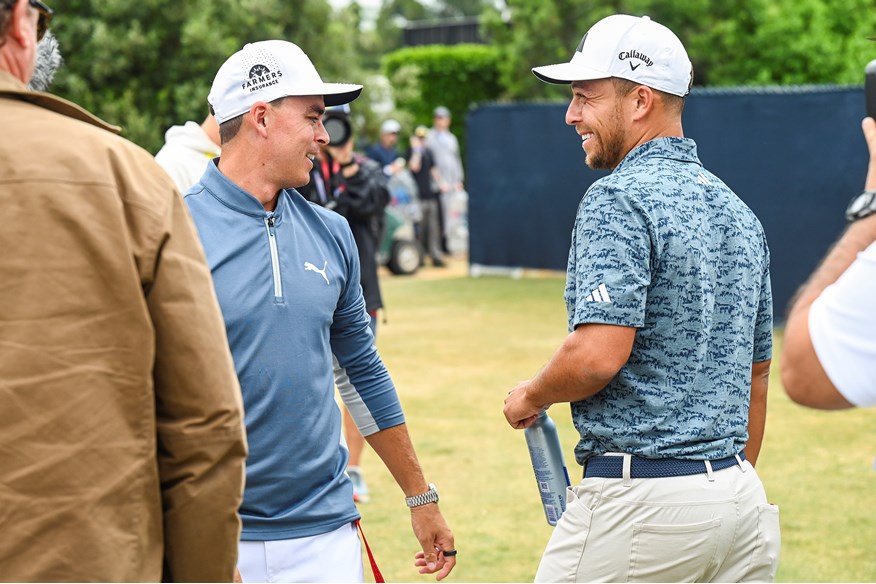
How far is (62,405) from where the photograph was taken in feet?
7.02

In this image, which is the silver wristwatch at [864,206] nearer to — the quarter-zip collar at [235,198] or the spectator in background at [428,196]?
the quarter-zip collar at [235,198]

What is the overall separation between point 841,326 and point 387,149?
1818 centimetres

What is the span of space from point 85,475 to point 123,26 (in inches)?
615

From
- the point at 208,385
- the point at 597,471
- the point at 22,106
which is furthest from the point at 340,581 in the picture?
the point at 22,106

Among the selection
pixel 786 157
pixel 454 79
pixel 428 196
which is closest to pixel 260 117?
pixel 786 157

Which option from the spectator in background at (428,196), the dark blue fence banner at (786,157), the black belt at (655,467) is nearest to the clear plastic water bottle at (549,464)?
the black belt at (655,467)

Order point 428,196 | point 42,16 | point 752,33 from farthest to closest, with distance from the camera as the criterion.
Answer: point 752,33 → point 428,196 → point 42,16

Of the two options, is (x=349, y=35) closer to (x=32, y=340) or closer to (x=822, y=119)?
(x=822, y=119)

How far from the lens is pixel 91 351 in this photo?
214 centimetres

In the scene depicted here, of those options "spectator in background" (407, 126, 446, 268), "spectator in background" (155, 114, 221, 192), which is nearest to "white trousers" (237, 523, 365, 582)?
"spectator in background" (155, 114, 221, 192)

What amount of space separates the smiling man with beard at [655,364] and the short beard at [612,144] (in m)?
0.02

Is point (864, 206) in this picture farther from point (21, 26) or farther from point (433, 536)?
point (433, 536)

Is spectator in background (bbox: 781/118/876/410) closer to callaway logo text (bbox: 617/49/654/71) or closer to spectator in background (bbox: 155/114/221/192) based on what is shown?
callaway logo text (bbox: 617/49/654/71)

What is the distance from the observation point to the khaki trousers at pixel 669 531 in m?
3.30
